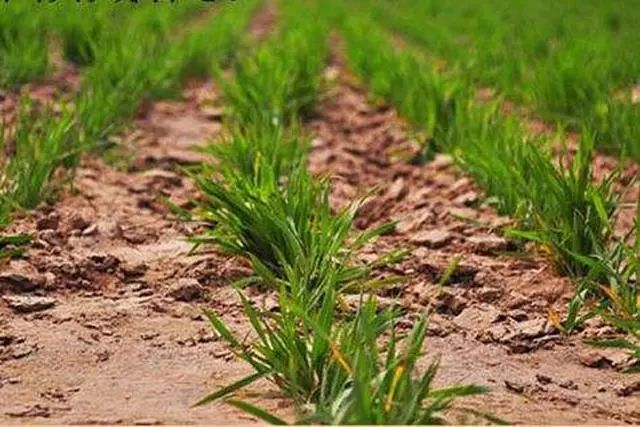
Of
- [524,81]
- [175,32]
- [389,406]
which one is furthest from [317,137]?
[175,32]

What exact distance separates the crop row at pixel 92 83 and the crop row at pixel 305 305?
375 millimetres

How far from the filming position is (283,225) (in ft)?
7.38

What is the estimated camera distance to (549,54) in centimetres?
552

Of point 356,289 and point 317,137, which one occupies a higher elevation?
point 356,289

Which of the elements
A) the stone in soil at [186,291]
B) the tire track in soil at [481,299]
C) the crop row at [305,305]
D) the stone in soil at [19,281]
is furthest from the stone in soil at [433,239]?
the stone in soil at [19,281]

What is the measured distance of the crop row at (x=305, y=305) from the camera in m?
1.55

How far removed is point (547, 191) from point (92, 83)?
184 cm

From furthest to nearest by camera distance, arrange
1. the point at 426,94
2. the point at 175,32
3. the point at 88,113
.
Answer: the point at 175,32 → the point at 426,94 → the point at 88,113

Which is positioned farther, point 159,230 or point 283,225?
point 159,230

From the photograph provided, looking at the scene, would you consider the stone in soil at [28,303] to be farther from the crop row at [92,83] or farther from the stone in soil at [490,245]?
the stone in soil at [490,245]

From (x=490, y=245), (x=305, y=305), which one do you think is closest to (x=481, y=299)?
(x=490, y=245)

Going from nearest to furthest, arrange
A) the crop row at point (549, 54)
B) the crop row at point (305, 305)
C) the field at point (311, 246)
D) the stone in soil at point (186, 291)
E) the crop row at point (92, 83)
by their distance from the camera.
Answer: the crop row at point (305, 305) → the field at point (311, 246) → the stone in soil at point (186, 291) → the crop row at point (92, 83) → the crop row at point (549, 54)

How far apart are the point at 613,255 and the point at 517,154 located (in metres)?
0.62

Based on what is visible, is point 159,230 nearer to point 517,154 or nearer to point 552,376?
point 517,154
